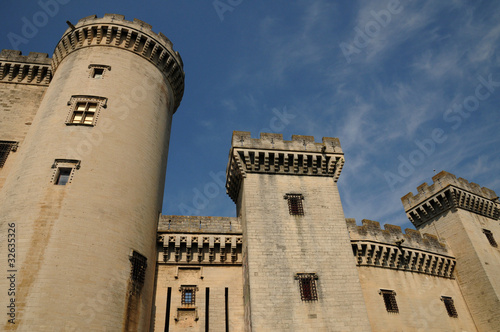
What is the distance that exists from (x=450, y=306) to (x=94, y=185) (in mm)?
22356

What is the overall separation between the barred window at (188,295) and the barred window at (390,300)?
10.6 meters

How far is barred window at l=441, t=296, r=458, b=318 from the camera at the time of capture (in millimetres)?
21875

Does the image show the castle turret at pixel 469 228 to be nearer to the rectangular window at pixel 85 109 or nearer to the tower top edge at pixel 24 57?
the rectangular window at pixel 85 109

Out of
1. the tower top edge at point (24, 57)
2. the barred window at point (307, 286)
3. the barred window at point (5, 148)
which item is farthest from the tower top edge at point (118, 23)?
the barred window at point (307, 286)

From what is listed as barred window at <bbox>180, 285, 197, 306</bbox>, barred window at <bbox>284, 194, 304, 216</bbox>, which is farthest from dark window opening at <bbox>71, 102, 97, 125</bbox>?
barred window at <bbox>284, 194, 304, 216</bbox>

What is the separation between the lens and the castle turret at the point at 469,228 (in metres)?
22.1

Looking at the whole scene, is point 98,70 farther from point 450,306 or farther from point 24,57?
point 450,306

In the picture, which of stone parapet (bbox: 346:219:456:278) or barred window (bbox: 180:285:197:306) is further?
stone parapet (bbox: 346:219:456:278)

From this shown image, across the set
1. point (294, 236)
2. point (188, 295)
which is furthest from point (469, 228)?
point (188, 295)

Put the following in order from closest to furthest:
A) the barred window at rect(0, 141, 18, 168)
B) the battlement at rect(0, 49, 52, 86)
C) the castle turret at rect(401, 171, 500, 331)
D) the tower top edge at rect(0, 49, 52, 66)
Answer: the barred window at rect(0, 141, 18, 168), the castle turret at rect(401, 171, 500, 331), the battlement at rect(0, 49, 52, 86), the tower top edge at rect(0, 49, 52, 66)

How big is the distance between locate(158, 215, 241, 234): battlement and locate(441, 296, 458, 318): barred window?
14442 millimetres

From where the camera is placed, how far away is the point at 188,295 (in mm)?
16734

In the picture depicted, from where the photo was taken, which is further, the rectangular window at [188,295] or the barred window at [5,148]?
the barred window at [5,148]

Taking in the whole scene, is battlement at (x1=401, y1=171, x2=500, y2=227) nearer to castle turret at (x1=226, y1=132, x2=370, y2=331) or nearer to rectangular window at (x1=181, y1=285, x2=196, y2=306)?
castle turret at (x1=226, y1=132, x2=370, y2=331)
